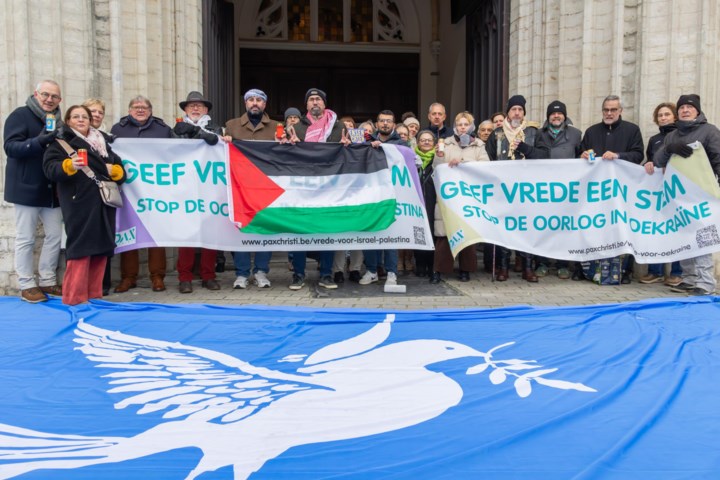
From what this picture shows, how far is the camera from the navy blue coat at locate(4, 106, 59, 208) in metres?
5.68

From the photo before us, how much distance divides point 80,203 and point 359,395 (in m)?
3.55

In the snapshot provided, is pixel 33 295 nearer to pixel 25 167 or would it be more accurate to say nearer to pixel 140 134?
pixel 25 167

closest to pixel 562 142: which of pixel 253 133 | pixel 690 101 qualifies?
pixel 690 101

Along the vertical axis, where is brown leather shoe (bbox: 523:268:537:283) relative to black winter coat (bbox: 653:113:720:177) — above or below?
below

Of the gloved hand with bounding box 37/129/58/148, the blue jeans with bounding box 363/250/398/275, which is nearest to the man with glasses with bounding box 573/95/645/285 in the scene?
the blue jeans with bounding box 363/250/398/275

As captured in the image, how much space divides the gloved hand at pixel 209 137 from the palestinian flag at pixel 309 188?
0.16 m

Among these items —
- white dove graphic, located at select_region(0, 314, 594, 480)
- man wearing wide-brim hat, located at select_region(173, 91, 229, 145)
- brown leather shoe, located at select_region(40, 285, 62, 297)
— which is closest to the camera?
white dove graphic, located at select_region(0, 314, 594, 480)

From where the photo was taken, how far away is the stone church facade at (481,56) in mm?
6668

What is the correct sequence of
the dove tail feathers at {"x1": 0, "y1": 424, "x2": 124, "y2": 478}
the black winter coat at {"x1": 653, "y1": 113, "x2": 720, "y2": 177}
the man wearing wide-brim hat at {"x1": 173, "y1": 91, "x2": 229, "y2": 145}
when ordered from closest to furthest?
the dove tail feathers at {"x1": 0, "y1": 424, "x2": 124, "y2": 478}, the black winter coat at {"x1": 653, "y1": 113, "x2": 720, "y2": 177}, the man wearing wide-brim hat at {"x1": 173, "y1": 91, "x2": 229, "y2": 145}

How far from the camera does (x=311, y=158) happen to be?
672cm

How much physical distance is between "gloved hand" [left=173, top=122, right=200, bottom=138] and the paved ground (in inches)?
64.1

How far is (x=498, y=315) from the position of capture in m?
5.25

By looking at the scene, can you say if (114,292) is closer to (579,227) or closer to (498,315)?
(498,315)

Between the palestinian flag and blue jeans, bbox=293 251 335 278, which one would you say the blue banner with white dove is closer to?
the palestinian flag
